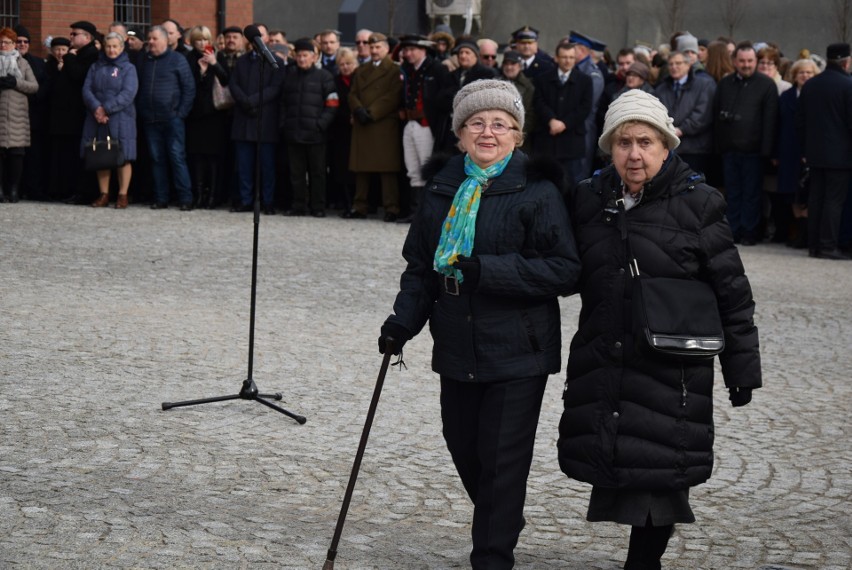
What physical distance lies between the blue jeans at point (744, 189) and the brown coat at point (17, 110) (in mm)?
8355

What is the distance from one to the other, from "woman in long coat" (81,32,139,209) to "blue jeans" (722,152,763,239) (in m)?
6.97

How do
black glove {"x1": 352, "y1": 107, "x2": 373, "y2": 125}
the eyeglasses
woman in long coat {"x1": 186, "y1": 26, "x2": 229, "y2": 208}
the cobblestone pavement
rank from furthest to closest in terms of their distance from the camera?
1. woman in long coat {"x1": 186, "y1": 26, "x2": 229, "y2": 208}
2. black glove {"x1": 352, "y1": 107, "x2": 373, "y2": 125}
3. the cobblestone pavement
4. the eyeglasses

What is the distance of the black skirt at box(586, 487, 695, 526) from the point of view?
16.0ft

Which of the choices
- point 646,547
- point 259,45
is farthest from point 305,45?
point 646,547

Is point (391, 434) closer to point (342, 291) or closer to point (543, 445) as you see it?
point (543, 445)

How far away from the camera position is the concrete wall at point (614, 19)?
3541 centimetres

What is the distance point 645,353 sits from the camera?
4.84 meters

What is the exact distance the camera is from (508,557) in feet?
16.4

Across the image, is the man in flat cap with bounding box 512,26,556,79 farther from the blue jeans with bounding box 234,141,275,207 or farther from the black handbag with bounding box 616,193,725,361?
the black handbag with bounding box 616,193,725,361

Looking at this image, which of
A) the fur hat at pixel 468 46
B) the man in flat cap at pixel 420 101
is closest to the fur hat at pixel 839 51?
the fur hat at pixel 468 46

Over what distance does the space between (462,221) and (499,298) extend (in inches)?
11.3

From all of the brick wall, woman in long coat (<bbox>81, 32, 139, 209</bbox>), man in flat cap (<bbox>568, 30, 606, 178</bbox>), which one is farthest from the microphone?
the brick wall

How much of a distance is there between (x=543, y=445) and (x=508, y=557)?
225 cm

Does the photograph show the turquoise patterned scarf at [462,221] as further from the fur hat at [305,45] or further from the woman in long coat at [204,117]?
the woman in long coat at [204,117]
